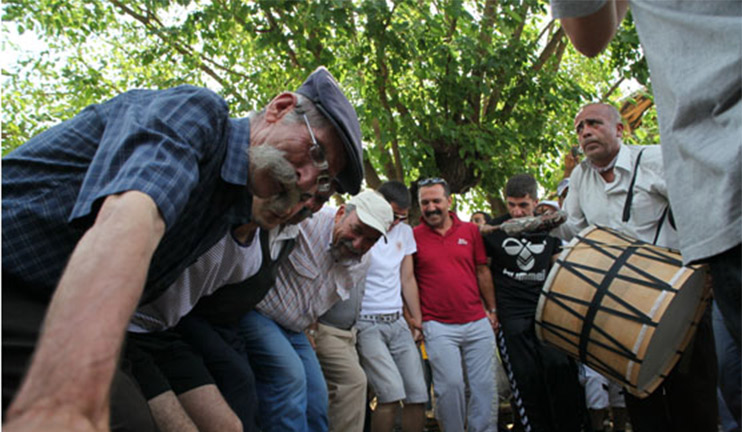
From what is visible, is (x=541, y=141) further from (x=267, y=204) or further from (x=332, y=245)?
(x=267, y=204)

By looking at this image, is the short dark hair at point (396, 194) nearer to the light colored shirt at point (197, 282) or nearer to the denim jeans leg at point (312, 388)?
the denim jeans leg at point (312, 388)

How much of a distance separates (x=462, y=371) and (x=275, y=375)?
2.38 meters

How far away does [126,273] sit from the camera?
0.97 metres

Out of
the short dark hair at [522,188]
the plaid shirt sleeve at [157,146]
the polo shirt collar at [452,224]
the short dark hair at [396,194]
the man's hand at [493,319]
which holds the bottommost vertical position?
the man's hand at [493,319]

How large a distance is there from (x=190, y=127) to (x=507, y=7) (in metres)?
7.35

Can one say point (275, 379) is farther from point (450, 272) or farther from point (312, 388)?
point (450, 272)

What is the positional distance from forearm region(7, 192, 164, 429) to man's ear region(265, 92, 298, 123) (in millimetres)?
1137

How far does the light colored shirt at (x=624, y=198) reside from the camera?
163 inches

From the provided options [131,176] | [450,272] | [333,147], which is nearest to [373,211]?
[450,272]

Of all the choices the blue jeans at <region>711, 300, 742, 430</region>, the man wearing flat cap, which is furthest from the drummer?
the man wearing flat cap

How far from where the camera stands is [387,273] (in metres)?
5.77

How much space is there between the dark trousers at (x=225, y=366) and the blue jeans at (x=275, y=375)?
30cm

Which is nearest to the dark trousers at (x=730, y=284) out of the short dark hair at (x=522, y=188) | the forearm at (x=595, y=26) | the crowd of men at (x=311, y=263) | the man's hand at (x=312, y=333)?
the crowd of men at (x=311, y=263)

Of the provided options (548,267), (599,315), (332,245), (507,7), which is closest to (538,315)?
A: (599,315)
